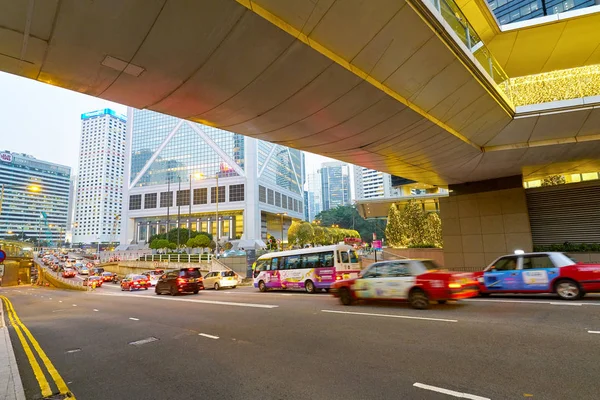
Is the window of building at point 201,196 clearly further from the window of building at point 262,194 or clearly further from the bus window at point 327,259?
the bus window at point 327,259

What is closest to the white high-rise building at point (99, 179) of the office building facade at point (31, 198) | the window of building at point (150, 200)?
the office building facade at point (31, 198)

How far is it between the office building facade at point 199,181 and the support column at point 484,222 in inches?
2660

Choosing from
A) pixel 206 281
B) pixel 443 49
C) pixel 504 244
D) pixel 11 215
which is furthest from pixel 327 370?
pixel 11 215

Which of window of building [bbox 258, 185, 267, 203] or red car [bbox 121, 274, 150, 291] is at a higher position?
window of building [bbox 258, 185, 267, 203]

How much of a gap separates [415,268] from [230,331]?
6.14m

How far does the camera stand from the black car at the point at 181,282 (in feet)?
69.8

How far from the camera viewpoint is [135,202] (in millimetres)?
101250

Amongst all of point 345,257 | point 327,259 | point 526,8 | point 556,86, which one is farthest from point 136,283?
point 526,8

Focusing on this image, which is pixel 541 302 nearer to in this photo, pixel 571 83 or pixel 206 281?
pixel 571 83

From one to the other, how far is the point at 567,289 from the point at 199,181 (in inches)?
3588

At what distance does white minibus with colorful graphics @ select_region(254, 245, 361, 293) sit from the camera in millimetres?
18000

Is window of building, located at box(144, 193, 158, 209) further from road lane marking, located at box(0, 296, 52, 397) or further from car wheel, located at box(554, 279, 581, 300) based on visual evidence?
car wheel, located at box(554, 279, 581, 300)

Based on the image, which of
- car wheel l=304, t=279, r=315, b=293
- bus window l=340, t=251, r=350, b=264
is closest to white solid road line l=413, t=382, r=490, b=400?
bus window l=340, t=251, r=350, b=264

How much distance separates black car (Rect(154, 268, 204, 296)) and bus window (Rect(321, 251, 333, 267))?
29.8 ft
